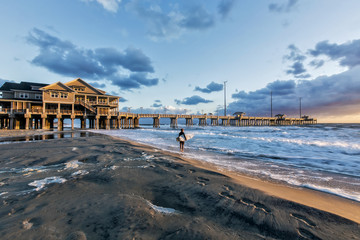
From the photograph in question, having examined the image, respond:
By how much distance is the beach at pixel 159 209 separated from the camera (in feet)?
6.88

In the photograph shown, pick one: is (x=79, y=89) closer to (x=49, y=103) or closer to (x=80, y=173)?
(x=49, y=103)

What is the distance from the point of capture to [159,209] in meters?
2.70

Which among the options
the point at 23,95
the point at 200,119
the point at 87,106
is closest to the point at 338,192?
the point at 87,106

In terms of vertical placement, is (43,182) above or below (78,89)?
below

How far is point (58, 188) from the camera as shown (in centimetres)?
354

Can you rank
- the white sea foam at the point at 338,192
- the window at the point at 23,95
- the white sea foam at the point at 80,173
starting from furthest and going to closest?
the window at the point at 23,95 < the white sea foam at the point at 80,173 < the white sea foam at the point at 338,192

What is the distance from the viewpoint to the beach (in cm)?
210

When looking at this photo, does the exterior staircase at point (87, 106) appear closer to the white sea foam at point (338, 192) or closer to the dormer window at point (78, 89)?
the dormer window at point (78, 89)

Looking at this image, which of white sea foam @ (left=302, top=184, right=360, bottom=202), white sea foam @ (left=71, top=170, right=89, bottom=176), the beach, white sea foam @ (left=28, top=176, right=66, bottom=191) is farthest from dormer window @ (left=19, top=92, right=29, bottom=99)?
white sea foam @ (left=302, top=184, right=360, bottom=202)

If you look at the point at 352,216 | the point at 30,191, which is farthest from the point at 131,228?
the point at 352,216

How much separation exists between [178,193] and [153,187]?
0.70 m

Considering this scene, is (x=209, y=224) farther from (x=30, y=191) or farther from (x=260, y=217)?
(x=30, y=191)

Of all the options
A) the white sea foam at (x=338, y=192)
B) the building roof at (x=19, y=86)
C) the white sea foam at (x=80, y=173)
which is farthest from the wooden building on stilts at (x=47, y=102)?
the white sea foam at (x=338, y=192)

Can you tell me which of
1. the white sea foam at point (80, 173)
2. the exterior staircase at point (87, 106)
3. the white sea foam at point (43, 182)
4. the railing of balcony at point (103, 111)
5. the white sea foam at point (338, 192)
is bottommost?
the white sea foam at point (338, 192)
